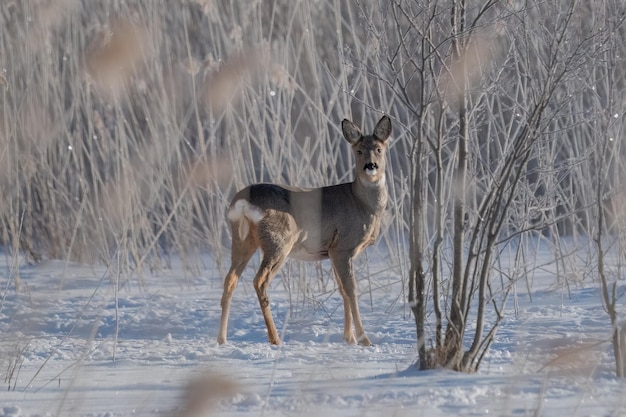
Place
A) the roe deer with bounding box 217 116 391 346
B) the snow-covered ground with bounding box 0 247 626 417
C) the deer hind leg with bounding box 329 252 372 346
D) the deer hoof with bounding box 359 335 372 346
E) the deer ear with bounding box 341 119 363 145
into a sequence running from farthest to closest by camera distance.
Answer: the deer ear with bounding box 341 119 363 145 → the roe deer with bounding box 217 116 391 346 → the deer hind leg with bounding box 329 252 372 346 → the deer hoof with bounding box 359 335 372 346 → the snow-covered ground with bounding box 0 247 626 417

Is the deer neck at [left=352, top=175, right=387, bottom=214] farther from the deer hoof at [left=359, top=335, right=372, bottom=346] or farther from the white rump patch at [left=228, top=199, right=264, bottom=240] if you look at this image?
the deer hoof at [left=359, top=335, right=372, bottom=346]

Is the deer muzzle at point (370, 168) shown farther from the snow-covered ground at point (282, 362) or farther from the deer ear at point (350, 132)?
the snow-covered ground at point (282, 362)

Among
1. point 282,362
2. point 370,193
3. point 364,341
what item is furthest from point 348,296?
point 282,362

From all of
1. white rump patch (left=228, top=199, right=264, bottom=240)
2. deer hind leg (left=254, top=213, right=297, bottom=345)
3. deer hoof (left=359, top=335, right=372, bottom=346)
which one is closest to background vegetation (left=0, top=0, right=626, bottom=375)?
deer hoof (left=359, top=335, right=372, bottom=346)

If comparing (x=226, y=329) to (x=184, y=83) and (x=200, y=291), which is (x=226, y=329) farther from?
(x=184, y=83)

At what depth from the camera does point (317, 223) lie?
6.64 m

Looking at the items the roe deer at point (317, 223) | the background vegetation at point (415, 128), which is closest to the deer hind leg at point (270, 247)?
the roe deer at point (317, 223)

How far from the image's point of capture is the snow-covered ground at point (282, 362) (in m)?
3.76

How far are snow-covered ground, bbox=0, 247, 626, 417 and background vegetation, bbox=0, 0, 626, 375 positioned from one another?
0.26 meters

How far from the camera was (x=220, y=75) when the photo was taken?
8.38m

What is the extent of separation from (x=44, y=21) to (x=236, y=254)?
242cm

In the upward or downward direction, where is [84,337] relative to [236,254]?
downward

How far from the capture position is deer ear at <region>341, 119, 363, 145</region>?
6.51 metres

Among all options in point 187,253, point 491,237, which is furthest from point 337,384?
point 187,253
